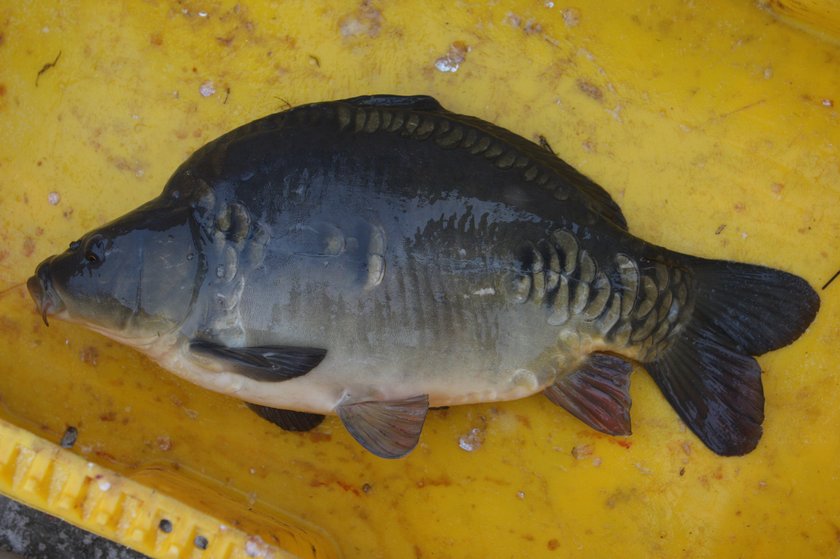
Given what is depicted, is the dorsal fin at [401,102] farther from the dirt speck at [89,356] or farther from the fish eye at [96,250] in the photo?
the dirt speck at [89,356]

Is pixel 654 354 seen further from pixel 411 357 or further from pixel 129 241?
pixel 129 241

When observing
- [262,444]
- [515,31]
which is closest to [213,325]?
[262,444]

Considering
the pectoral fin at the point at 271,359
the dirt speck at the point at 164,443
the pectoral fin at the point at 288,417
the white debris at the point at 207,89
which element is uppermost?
the white debris at the point at 207,89

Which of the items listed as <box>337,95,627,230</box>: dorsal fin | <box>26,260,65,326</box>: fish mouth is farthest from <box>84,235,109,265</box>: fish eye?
<box>337,95,627,230</box>: dorsal fin

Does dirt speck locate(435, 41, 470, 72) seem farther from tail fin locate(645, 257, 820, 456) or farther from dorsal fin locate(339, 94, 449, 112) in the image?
tail fin locate(645, 257, 820, 456)

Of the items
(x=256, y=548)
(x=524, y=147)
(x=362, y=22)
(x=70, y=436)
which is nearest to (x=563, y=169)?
(x=524, y=147)

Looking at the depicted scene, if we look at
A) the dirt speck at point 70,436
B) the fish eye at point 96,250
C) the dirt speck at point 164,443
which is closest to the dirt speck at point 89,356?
the dirt speck at point 70,436
